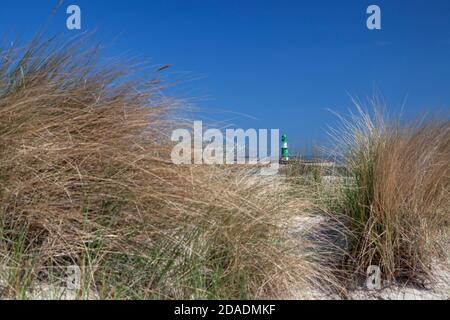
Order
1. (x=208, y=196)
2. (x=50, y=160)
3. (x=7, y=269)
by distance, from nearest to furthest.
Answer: (x=7, y=269), (x=50, y=160), (x=208, y=196)

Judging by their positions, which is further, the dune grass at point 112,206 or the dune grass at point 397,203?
the dune grass at point 397,203

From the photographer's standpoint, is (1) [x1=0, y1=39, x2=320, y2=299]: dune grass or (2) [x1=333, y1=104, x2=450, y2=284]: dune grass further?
(2) [x1=333, y1=104, x2=450, y2=284]: dune grass

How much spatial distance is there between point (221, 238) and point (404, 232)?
1420mm

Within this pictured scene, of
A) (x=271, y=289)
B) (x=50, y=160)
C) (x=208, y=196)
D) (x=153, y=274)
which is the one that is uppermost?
(x=50, y=160)

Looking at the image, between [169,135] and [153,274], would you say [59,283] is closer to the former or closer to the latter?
[153,274]

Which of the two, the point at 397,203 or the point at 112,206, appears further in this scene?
the point at 397,203

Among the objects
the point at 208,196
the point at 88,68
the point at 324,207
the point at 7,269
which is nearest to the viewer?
the point at 7,269

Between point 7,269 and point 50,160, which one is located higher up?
point 50,160

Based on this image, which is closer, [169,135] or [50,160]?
[50,160]

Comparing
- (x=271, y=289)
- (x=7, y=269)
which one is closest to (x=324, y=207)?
(x=271, y=289)

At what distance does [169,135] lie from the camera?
284cm

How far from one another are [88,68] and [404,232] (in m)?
2.45
